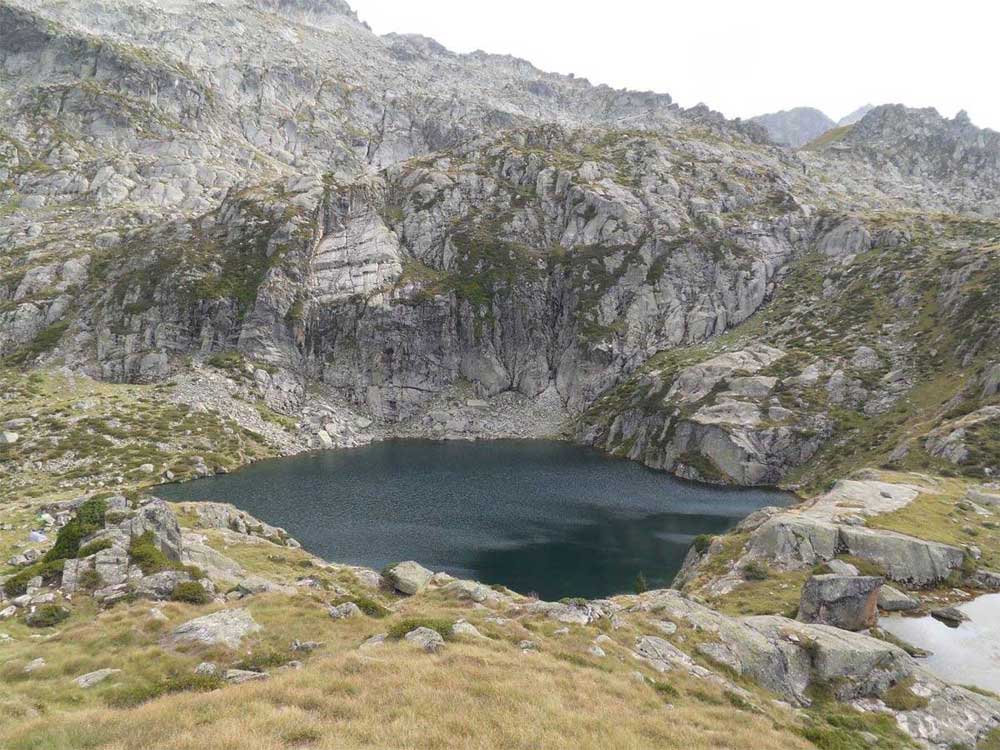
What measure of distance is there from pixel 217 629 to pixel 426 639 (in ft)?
27.6

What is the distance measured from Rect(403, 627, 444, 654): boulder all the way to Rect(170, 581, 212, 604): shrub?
39.1ft

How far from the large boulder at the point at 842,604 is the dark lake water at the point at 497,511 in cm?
2815

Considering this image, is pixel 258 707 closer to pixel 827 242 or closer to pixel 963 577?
pixel 963 577

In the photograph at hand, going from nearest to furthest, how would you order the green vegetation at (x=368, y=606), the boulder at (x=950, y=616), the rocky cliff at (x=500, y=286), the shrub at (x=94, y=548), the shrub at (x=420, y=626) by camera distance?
the shrub at (x=420, y=626), the green vegetation at (x=368, y=606), the shrub at (x=94, y=548), the boulder at (x=950, y=616), the rocky cliff at (x=500, y=286)

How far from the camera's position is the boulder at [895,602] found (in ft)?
113

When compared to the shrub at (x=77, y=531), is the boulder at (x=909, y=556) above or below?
above

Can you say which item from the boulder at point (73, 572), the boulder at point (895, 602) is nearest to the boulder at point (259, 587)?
the boulder at point (73, 572)

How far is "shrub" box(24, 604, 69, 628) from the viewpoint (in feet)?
76.3

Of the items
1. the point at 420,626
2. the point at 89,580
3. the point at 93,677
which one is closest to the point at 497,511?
the point at 89,580

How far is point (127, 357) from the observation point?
14025cm

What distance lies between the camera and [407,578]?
3419 cm

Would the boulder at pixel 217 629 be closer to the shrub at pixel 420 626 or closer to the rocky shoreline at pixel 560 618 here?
the rocky shoreline at pixel 560 618

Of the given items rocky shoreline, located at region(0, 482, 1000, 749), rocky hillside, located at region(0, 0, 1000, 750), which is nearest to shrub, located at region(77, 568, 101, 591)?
rocky shoreline, located at region(0, 482, 1000, 749)

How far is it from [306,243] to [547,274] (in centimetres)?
7456
